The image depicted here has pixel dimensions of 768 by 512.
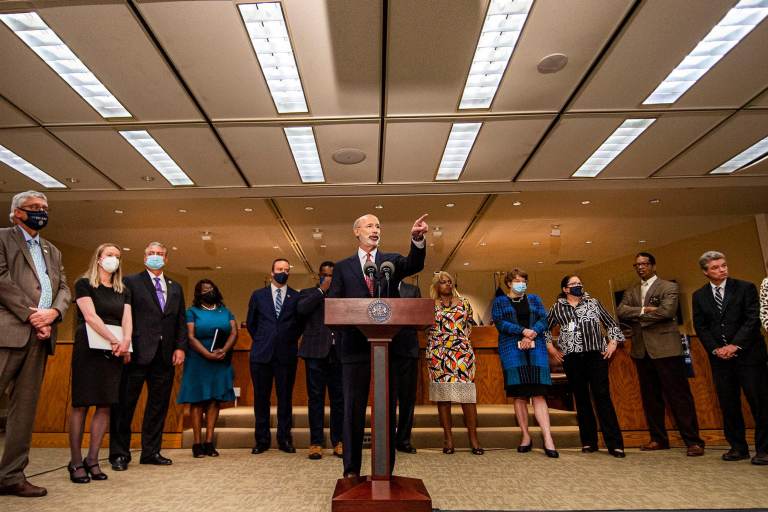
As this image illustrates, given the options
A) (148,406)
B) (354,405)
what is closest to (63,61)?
(148,406)

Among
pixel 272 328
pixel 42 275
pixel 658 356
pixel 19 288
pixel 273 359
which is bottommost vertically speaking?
pixel 658 356

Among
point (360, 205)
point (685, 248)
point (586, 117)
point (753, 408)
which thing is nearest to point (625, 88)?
point (586, 117)

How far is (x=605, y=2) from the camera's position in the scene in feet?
12.1

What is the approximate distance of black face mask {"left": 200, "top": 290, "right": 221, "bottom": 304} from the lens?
4.40 meters

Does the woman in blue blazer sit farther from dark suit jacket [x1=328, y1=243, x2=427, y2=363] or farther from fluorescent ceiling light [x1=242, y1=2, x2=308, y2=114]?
fluorescent ceiling light [x1=242, y1=2, x2=308, y2=114]

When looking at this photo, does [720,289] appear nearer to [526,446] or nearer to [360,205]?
[526,446]

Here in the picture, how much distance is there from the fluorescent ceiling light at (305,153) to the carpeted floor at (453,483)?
136 inches

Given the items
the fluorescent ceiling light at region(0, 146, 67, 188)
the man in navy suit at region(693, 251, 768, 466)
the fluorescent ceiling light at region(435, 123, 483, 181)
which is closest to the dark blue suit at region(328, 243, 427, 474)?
the man in navy suit at region(693, 251, 768, 466)

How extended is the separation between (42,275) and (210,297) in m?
1.56

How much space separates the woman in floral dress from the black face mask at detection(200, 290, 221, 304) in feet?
6.43

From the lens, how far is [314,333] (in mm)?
4168

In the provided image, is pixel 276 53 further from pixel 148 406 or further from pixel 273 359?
pixel 148 406

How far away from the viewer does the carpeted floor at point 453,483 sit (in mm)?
2500

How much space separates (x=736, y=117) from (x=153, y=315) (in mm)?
6207
